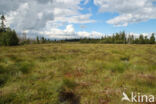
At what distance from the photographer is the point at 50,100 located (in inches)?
145

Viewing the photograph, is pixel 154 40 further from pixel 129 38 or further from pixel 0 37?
pixel 0 37

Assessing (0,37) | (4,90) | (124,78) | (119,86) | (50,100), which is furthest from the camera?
(0,37)

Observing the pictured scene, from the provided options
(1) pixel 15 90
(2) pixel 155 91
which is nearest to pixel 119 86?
(2) pixel 155 91

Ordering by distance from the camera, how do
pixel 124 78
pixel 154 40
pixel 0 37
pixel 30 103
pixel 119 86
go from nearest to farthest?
pixel 30 103
pixel 119 86
pixel 124 78
pixel 0 37
pixel 154 40

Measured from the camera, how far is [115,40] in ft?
268

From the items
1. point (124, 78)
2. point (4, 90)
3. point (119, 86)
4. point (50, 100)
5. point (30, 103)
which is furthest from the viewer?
point (124, 78)

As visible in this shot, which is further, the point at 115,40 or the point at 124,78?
the point at 115,40

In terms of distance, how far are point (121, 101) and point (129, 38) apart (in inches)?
3579

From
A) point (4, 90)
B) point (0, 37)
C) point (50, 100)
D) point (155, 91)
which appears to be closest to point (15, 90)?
point (4, 90)

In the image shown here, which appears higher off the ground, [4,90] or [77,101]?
[4,90]

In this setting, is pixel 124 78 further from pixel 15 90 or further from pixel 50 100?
pixel 15 90

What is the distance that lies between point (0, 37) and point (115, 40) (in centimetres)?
7684

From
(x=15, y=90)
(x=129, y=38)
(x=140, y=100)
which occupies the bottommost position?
(x=140, y=100)

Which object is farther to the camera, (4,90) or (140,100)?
(4,90)
